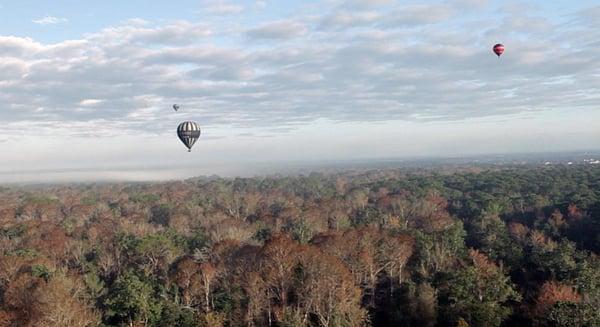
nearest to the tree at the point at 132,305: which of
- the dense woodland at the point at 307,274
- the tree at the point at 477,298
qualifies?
the dense woodland at the point at 307,274

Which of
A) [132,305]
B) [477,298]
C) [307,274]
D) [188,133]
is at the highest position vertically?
[188,133]

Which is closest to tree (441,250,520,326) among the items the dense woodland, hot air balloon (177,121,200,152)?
the dense woodland

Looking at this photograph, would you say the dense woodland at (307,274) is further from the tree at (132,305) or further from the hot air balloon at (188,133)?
the hot air balloon at (188,133)

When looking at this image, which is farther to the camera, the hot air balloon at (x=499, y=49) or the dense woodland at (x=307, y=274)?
the hot air balloon at (x=499, y=49)

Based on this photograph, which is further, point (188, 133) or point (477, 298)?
point (188, 133)

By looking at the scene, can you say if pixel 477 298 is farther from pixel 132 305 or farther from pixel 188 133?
pixel 188 133

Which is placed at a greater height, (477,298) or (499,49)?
(499,49)

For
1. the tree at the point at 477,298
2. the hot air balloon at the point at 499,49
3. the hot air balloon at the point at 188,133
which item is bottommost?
the tree at the point at 477,298

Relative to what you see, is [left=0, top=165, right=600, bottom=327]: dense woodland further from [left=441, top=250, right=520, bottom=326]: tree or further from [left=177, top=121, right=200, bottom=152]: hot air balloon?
[left=177, top=121, right=200, bottom=152]: hot air balloon

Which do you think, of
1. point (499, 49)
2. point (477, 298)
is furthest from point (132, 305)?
point (499, 49)
